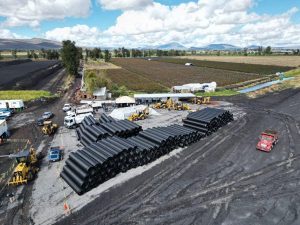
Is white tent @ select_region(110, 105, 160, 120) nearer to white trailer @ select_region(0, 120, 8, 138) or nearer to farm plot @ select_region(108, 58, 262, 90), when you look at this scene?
white trailer @ select_region(0, 120, 8, 138)

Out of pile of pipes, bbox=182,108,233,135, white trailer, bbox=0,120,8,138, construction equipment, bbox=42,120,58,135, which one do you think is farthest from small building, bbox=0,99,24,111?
→ pile of pipes, bbox=182,108,233,135

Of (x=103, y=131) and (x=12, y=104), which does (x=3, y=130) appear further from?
(x=12, y=104)

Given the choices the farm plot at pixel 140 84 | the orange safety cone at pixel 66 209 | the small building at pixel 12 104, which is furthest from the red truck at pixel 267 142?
the small building at pixel 12 104

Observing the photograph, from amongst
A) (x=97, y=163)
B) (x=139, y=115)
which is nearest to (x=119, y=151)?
(x=97, y=163)

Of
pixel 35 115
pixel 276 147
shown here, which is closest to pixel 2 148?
pixel 35 115

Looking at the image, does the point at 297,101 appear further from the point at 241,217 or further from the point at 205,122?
the point at 241,217

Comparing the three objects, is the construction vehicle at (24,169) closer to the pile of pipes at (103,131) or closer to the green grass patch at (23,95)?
the pile of pipes at (103,131)
